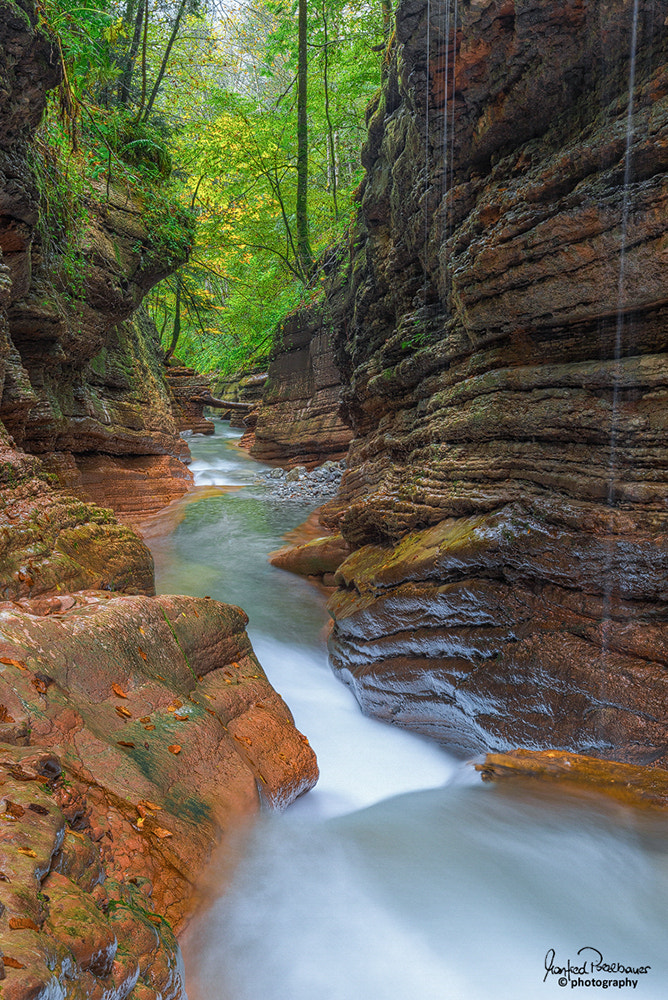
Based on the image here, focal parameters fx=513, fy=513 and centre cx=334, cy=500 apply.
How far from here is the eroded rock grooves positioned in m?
1.53

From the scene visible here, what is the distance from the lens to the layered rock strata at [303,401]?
1578cm

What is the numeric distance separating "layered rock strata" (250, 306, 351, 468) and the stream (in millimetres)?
12086

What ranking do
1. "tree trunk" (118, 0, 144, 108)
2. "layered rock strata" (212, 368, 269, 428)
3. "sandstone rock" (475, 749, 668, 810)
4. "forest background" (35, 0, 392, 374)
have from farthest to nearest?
"layered rock strata" (212, 368, 269, 428) < "tree trunk" (118, 0, 144, 108) < "forest background" (35, 0, 392, 374) < "sandstone rock" (475, 749, 668, 810)

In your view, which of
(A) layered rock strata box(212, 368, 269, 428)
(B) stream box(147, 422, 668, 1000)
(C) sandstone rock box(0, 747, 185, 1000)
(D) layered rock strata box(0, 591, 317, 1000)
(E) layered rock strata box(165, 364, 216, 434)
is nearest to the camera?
(C) sandstone rock box(0, 747, 185, 1000)

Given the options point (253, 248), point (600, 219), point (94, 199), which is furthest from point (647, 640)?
point (253, 248)

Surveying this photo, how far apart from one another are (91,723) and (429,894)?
212cm

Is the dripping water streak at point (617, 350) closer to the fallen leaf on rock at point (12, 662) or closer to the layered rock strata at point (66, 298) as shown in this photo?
the fallen leaf on rock at point (12, 662)

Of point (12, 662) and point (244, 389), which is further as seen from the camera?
point (244, 389)

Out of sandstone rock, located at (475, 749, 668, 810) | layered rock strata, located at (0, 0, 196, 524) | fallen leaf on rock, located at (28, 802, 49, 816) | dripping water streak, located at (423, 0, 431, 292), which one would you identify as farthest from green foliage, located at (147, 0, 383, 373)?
fallen leaf on rock, located at (28, 802, 49, 816)

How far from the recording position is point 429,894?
9.58 feet

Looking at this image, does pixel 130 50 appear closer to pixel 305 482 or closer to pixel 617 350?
pixel 305 482

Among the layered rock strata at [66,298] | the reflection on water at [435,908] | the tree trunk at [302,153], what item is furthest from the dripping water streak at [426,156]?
the tree trunk at [302,153]

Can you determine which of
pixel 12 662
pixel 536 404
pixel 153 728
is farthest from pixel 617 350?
pixel 12 662

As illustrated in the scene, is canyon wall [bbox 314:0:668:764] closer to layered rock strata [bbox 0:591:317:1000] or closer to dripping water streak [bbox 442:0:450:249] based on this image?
dripping water streak [bbox 442:0:450:249]
